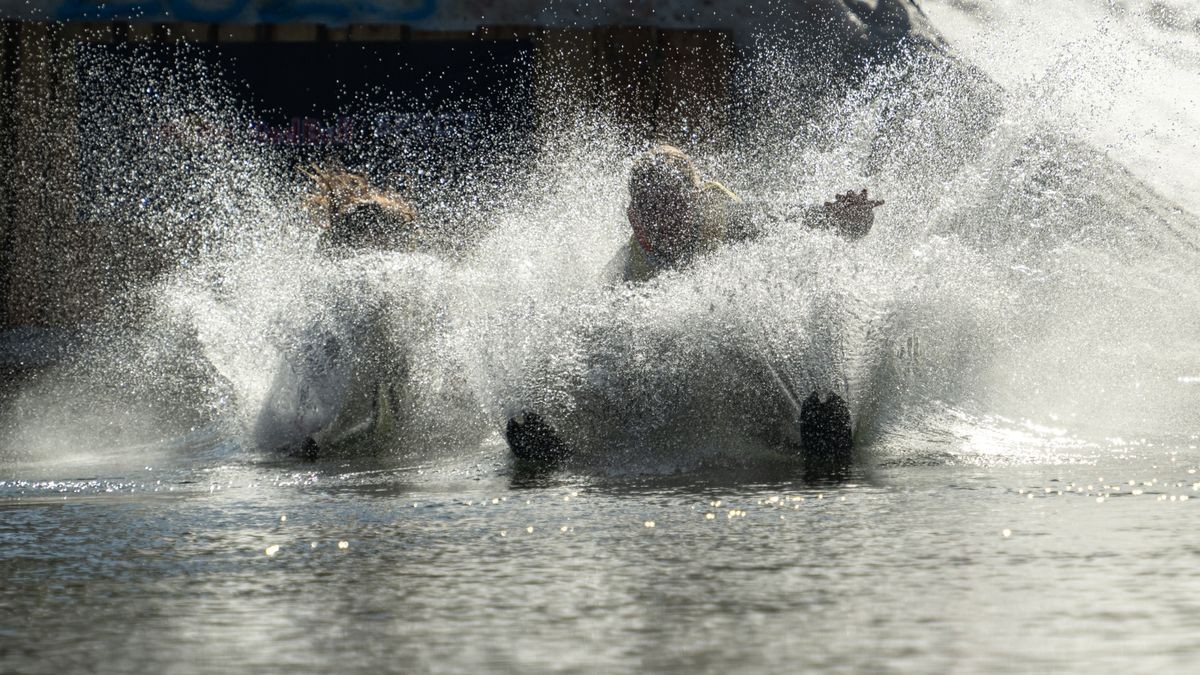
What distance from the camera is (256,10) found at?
9.51 metres

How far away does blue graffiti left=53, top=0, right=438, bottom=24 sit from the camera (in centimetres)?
926

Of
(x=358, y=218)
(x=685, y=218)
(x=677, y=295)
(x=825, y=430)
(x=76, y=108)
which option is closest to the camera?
(x=825, y=430)

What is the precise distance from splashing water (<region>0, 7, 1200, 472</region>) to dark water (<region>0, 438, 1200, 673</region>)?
770mm

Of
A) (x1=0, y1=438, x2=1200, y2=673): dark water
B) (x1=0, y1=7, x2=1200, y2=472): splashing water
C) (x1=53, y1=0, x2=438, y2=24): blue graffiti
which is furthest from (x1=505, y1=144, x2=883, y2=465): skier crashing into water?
(x1=53, y1=0, x2=438, y2=24): blue graffiti

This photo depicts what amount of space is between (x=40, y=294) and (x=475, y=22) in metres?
3.24

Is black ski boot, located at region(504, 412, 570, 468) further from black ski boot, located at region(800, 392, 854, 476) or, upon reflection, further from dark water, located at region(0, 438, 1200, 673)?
black ski boot, located at region(800, 392, 854, 476)

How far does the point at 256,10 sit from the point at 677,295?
16.1 ft

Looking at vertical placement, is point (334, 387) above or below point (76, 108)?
below

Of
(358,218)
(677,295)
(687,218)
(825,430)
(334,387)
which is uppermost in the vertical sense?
(358,218)

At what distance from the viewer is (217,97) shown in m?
10.4

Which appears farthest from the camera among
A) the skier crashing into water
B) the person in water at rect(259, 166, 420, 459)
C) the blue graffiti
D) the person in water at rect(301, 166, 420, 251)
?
the blue graffiti

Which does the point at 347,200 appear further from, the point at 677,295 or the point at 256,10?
the point at 256,10

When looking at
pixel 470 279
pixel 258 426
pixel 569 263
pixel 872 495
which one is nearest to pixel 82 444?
pixel 258 426

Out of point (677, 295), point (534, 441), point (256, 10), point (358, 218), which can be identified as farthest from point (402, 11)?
point (534, 441)
